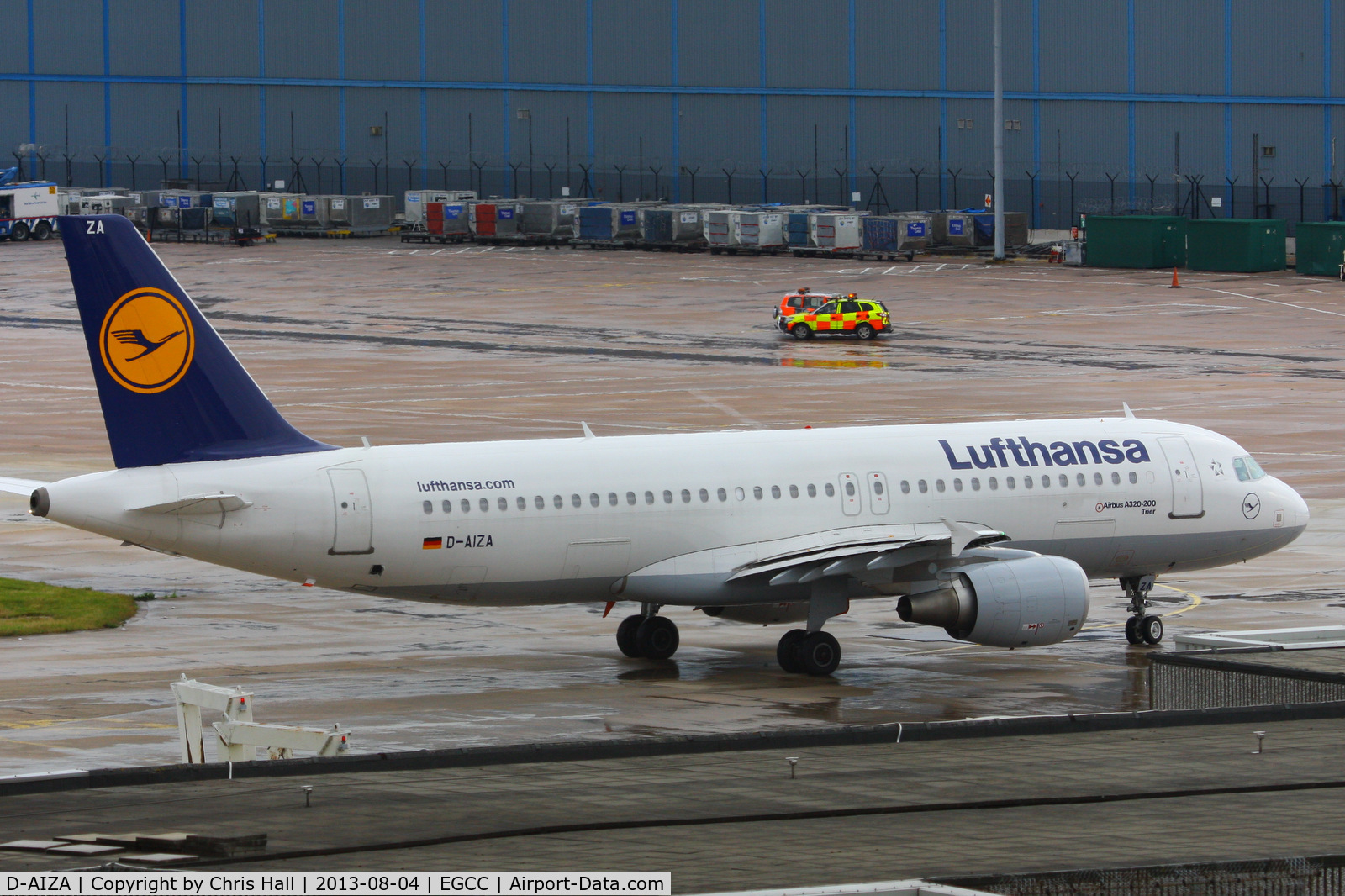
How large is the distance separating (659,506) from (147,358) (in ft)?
28.4

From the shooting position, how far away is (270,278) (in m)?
120

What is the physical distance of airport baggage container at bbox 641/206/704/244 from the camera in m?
136

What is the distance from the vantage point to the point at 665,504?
112 ft

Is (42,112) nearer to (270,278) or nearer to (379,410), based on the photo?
(270,278)

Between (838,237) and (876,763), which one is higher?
(838,237)

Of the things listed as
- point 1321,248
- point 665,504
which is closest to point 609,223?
point 1321,248

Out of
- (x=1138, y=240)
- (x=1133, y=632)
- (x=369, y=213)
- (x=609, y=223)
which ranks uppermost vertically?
(x=369, y=213)

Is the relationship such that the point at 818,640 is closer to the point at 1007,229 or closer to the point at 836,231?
the point at 836,231

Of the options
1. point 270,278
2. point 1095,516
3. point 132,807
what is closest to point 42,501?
point 132,807

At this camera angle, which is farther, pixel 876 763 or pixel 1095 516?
pixel 1095 516

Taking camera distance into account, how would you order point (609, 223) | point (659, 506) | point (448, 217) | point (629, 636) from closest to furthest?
point (659, 506) → point (629, 636) → point (609, 223) → point (448, 217)

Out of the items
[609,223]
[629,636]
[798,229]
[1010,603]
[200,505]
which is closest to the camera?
[200,505]

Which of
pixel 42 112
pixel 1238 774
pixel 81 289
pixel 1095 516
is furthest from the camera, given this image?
pixel 42 112

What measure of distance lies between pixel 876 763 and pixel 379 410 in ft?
161
